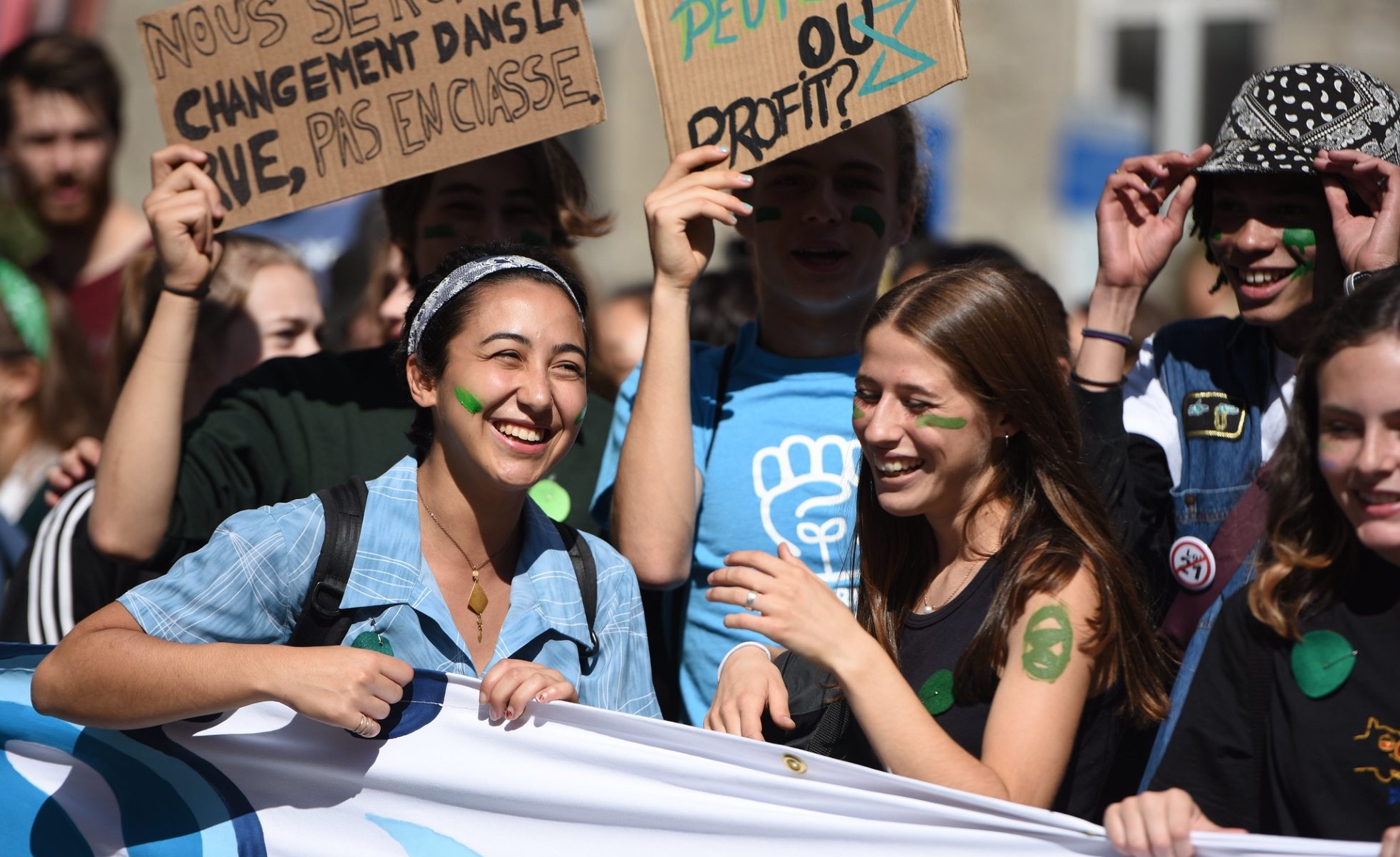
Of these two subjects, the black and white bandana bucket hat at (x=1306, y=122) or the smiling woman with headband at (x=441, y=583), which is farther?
the black and white bandana bucket hat at (x=1306, y=122)

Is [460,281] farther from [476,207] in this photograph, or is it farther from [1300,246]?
[1300,246]

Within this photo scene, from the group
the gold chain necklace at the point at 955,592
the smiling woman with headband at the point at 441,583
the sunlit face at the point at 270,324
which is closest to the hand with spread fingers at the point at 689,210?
the smiling woman with headband at the point at 441,583

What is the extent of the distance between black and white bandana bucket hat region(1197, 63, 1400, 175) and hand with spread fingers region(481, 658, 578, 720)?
1.70 metres

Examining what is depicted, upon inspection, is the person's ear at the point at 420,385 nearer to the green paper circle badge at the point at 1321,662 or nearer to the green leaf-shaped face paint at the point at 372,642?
the green leaf-shaped face paint at the point at 372,642

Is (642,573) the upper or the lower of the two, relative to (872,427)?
lower

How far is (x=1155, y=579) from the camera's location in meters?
3.15

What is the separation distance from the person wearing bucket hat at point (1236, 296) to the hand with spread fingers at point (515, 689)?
1209 mm

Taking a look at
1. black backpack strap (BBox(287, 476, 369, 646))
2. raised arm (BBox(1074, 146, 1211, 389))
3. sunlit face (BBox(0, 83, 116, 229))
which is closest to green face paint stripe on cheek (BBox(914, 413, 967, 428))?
raised arm (BBox(1074, 146, 1211, 389))

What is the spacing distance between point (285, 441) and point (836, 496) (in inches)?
49.1

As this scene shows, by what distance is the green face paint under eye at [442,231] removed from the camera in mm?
3715

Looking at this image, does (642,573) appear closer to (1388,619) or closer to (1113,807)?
(1113,807)

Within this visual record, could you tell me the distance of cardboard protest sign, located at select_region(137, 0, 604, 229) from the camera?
135 inches

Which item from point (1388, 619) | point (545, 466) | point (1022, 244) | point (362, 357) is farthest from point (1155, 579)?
point (1022, 244)

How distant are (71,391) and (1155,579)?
138 inches
